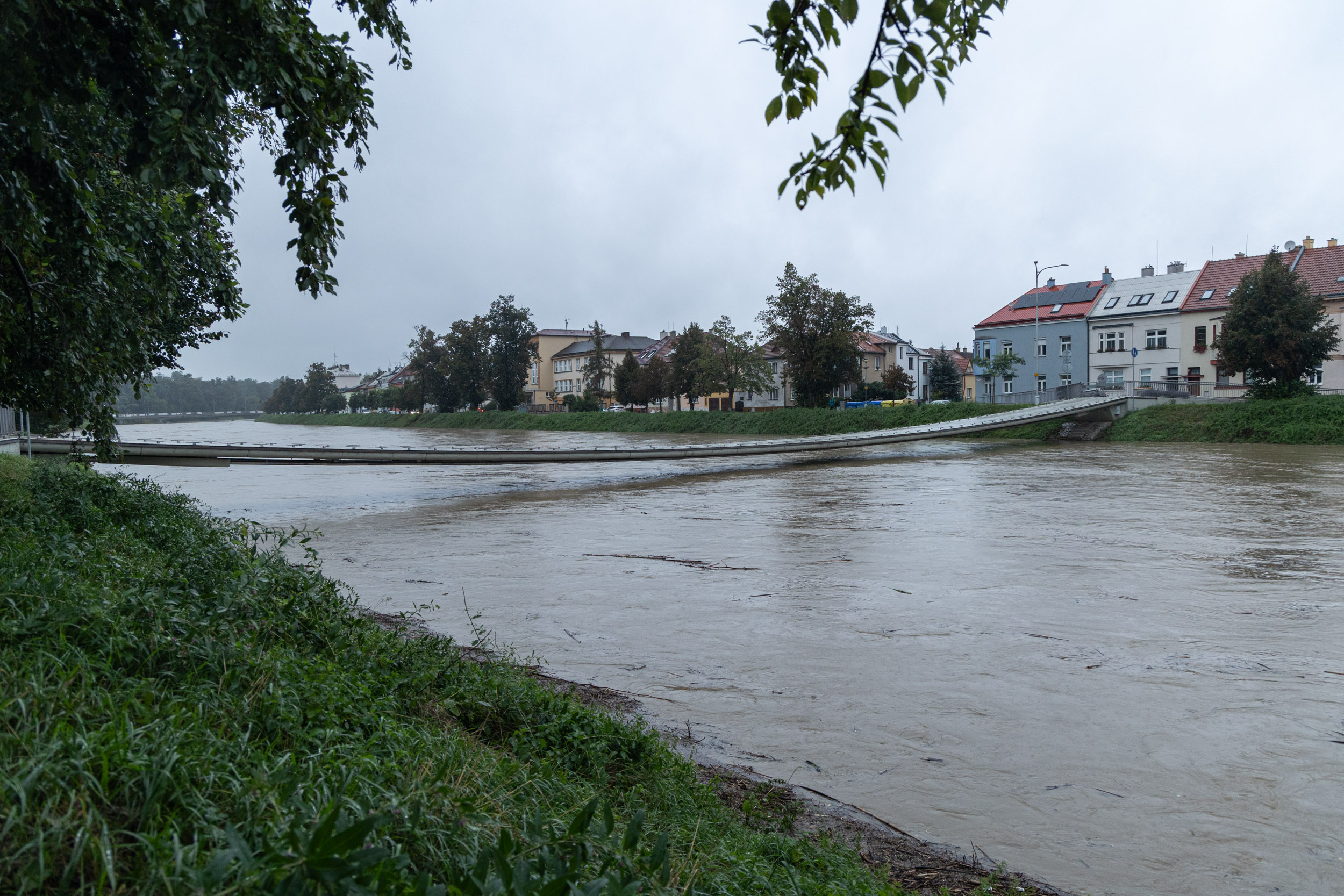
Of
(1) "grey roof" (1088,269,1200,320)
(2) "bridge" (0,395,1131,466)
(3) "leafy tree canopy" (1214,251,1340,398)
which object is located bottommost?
(2) "bridge" (0,395,1131,466)

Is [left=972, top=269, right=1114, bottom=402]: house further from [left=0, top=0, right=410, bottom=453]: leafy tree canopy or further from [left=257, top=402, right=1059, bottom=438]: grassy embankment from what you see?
[left=0, top=0, right=410, bottom=453]: leafy tree canopy

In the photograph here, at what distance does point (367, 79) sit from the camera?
5.07m

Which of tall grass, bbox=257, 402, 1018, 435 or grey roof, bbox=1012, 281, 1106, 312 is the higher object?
grey roof, bbox=1012, 281, 1106, 312

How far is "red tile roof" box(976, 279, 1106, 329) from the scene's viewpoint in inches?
2266

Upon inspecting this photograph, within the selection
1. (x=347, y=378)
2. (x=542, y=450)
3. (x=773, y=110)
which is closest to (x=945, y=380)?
(x=542, y=450)

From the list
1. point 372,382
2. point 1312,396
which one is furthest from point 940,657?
point 372,382

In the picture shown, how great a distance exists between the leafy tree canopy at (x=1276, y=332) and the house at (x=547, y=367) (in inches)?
3336

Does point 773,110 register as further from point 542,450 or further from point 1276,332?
point 1276,332

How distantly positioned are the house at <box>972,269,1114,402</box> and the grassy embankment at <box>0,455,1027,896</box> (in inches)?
2220

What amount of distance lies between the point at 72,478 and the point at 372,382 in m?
173

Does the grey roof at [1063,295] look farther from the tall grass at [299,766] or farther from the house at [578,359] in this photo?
the tall grass at [299,766]

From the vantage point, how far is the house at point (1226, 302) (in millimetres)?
44938

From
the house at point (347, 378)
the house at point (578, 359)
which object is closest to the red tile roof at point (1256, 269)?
the house at point (578, 359)

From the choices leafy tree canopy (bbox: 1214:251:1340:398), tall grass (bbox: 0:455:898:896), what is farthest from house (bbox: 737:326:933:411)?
tall grass (bbox: 0:455:898:896)
